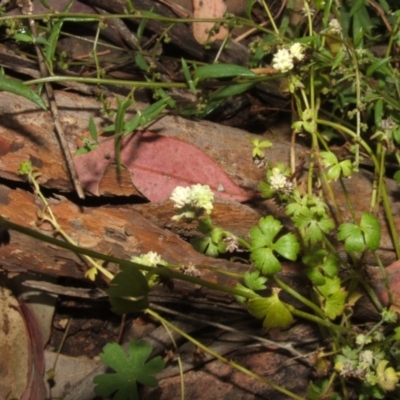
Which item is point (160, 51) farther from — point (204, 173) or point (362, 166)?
point (362, 166)

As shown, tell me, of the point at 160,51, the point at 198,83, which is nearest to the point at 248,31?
the point at 160,51

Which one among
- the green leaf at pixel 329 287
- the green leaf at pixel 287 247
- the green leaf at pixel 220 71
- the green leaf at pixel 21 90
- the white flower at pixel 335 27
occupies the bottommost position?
the green leaf at pixel 329 287

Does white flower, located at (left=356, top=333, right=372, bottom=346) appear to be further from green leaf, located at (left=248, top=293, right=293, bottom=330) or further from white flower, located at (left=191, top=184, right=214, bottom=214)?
white flower, located at (left=191, top=184, right=214, bottom=214)

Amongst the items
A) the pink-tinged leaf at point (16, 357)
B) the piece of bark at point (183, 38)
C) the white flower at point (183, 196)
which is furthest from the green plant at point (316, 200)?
the pink-tinged leaf at point (16, 357)

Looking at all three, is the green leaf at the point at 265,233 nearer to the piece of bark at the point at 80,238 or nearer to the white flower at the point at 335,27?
the piece of bark at the point at 80,238

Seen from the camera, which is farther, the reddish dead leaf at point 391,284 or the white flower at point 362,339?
the reddish dead leaf at point 391,284

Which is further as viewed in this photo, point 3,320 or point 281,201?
point 3,320

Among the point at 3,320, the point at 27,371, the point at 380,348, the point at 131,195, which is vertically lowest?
the point at 27,371
